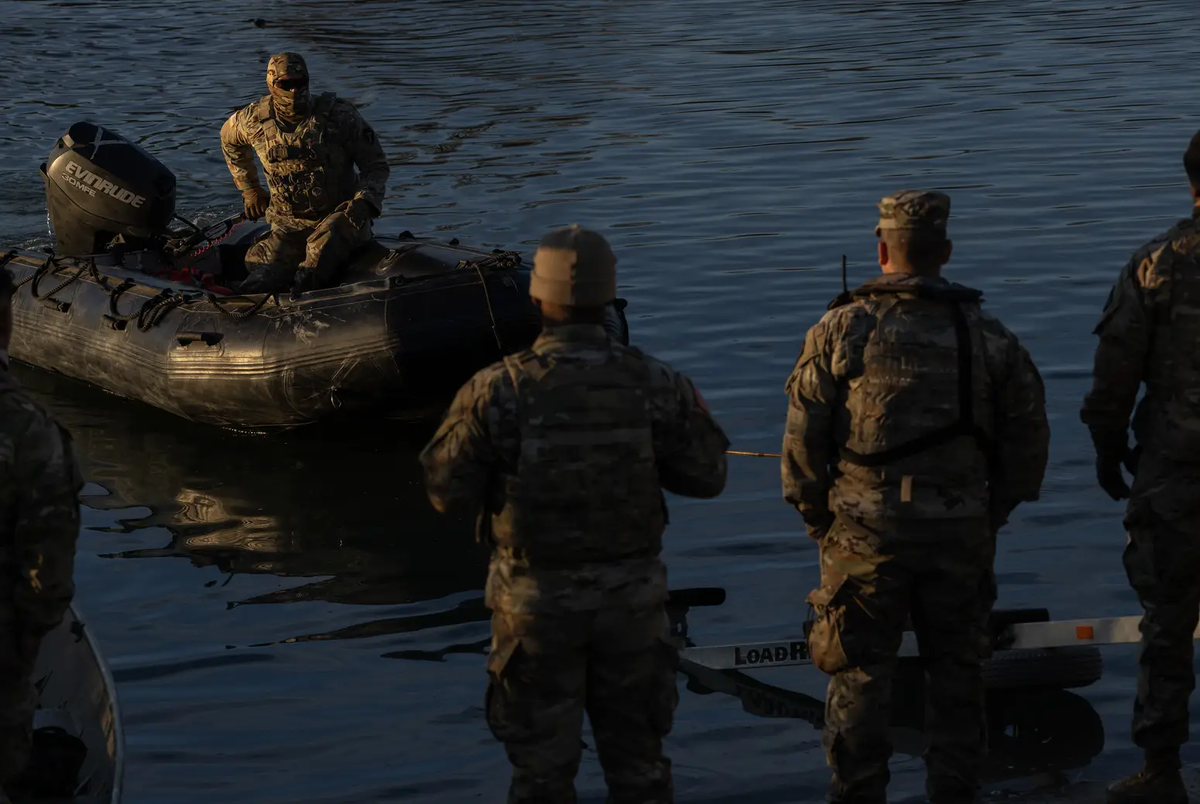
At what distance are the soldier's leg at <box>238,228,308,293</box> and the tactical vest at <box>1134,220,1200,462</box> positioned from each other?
7070 mm

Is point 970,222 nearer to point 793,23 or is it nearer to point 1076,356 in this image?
point 1076,356

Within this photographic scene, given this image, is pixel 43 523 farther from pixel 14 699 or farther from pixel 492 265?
pixel 492 265

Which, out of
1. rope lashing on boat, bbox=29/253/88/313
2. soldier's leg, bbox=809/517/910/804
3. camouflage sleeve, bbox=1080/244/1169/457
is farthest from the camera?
rope lashing on boat, bbox=29/253/88/313

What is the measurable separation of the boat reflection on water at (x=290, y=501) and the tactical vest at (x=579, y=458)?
140 inches

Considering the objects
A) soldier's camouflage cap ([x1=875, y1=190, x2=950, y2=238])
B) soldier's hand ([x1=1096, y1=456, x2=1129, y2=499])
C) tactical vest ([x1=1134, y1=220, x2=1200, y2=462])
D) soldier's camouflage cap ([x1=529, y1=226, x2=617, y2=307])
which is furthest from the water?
soldier's camouflage cap ([x1=529, y1=226, x2=617, y2=307])

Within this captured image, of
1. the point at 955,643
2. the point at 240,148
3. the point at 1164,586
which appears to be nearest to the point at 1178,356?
the point at 1164,586

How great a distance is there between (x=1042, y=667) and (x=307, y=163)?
6269 millimetres

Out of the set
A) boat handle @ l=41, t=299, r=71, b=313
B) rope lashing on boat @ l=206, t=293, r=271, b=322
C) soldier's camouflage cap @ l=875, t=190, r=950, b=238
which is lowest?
boat handle @ l=41, t=299, r=71, b=313

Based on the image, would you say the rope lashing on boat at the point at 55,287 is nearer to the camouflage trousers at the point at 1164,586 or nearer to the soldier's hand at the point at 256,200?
the soldier's hand at the point at 256,200

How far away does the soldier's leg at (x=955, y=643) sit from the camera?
16.9ft

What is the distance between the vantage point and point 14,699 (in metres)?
4.92

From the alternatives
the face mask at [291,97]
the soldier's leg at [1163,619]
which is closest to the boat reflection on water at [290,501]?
the face mask at [291,97]

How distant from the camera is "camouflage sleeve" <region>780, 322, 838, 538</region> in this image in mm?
5207

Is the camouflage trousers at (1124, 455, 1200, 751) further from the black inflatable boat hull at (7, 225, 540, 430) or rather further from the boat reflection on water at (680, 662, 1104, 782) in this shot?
the black inflatable boat hull at (7, 225, 540, 430)
